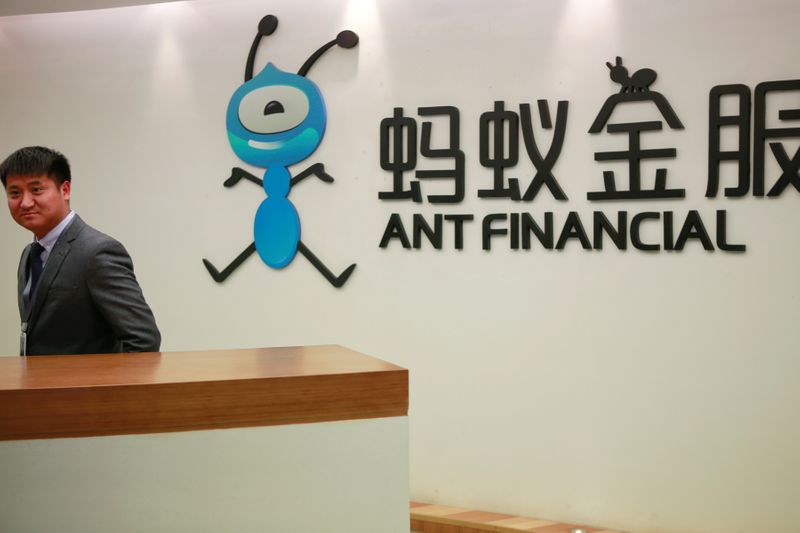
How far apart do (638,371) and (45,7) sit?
3.77 m

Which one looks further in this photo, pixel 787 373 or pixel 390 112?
pixel 390 112

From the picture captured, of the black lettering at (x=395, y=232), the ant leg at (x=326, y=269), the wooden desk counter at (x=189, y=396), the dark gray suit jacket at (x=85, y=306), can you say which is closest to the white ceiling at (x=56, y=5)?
the ant leg at (x=326, y=269)

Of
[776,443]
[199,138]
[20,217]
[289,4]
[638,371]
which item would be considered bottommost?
[776,443]

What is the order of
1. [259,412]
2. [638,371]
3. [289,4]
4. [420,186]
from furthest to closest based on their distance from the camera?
[289,4]
[420,186]
[638,371]
[259,412]

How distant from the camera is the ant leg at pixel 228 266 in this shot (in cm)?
443

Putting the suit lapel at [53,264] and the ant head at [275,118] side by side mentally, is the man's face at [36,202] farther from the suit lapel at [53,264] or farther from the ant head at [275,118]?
the ant head at [275,118]

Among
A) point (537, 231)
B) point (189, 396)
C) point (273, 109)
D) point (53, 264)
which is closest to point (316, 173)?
point (273, 109)

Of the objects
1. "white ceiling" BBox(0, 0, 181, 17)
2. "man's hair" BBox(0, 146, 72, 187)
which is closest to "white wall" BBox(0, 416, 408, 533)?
"man's hair" BBox(0, 146, 72, 187)

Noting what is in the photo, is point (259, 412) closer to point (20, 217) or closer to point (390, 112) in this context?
point (20, 217)

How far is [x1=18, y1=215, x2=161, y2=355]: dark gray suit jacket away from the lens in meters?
2.26

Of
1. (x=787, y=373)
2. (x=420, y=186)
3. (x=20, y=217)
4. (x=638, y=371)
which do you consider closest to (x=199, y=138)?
(x=420, y=186)

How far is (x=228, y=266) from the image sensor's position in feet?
14.7

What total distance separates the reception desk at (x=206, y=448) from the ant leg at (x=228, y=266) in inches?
115

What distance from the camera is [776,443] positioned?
11.4ft
